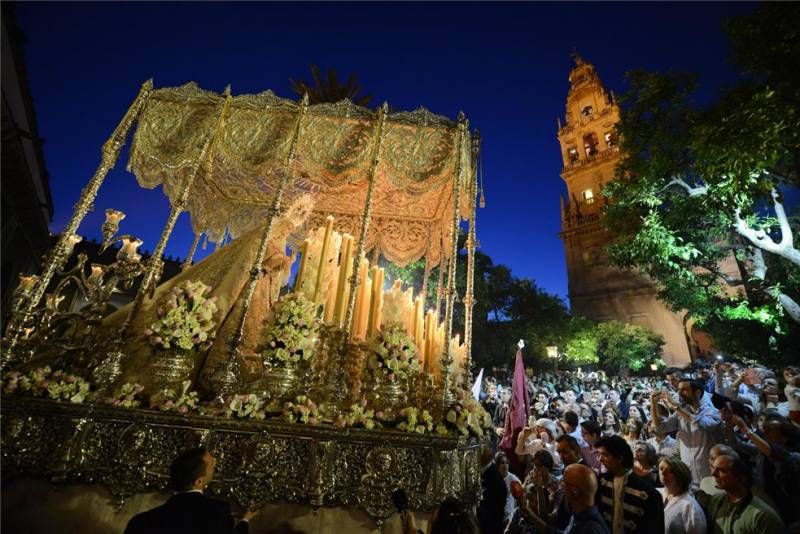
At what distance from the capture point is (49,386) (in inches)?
142

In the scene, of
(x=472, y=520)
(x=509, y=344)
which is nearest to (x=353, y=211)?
(x=472, y=520)

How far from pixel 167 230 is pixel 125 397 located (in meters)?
2.74

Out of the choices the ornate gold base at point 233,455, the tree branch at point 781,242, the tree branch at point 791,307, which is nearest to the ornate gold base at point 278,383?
the ornate gold base at point 233,455

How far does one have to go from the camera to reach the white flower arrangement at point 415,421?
3.90 meters

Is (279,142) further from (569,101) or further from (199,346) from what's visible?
(569,101)

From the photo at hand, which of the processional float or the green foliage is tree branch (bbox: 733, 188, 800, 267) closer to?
the processional float

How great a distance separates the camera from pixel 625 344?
28656 millimetres

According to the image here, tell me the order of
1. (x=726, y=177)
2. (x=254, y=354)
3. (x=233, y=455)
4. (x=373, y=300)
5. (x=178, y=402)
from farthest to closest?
1. (x=726, y=177)
2. (x=373, y=300)
3. (x=254, y=354)
4. (x=178, y=402)
5. (x=233, y=455)

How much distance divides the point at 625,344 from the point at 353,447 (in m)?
32.2

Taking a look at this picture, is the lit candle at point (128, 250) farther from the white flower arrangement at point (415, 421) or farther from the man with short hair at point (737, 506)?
the man with short hair at point (737, 506)

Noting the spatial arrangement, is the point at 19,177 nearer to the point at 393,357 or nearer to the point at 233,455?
the point at 233,455

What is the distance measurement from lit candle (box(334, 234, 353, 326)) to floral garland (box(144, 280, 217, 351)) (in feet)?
6.95

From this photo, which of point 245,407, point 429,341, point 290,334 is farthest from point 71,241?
point 429,341

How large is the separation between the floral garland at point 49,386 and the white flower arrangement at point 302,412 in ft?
6.97
